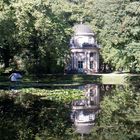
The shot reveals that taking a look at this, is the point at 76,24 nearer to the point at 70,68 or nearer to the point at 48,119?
the point at 70,68

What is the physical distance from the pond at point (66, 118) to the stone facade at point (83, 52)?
48904 millimetres

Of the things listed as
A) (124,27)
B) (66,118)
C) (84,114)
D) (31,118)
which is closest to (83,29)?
(124,27)

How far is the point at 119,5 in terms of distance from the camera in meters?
48.7

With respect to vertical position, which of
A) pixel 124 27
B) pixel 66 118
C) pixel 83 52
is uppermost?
pixel 124 27

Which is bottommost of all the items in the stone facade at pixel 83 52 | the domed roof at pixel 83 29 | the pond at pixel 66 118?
the pond at pixel 66 118

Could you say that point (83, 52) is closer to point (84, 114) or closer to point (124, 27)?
point (124, 27)

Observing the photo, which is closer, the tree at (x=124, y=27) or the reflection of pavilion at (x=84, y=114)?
the reflection of pavilion at (x=84, y=114)

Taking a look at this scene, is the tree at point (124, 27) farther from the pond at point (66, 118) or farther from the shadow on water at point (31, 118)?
the shadow on water at point (31, 118)

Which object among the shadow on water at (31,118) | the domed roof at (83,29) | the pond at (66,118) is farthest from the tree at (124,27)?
the domed roof at (83,29)

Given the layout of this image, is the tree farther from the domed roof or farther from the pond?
the domed roof

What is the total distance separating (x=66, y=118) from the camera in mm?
19641

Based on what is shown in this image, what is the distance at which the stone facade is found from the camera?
259ft

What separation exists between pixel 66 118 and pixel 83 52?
197 ft

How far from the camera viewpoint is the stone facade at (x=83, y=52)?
7894 centimetres
